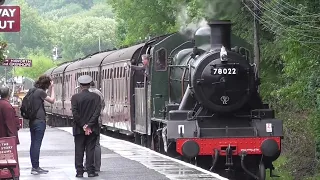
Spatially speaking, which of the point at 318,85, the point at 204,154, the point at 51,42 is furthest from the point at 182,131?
the point at 51,42

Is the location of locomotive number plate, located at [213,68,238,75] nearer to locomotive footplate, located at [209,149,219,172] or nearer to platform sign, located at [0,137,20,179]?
locomotive footplate, located at [209,149,219,172]

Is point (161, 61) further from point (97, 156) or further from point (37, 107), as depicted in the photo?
point (37, 107)

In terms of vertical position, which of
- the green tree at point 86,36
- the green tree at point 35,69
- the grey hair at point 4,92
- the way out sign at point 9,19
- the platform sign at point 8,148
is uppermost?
the green tree at point 86,36

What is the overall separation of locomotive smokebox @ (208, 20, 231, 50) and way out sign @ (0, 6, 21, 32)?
5337 millimetres

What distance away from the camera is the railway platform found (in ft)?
47.1

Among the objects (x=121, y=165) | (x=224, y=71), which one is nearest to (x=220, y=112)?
(x=224, y=71)

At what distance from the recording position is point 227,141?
16.2 metres

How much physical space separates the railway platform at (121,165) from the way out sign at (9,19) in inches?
139

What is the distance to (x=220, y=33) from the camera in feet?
54.4

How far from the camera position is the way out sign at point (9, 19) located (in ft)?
37.9

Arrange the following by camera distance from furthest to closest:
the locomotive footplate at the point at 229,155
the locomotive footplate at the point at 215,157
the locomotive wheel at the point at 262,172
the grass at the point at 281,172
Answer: the grass at the point at 281,172 → the locomotive wheel at the point at 262,172 → the locomotive footplate at the point at 229,155 → the locomotive footplate at the point at 215,157

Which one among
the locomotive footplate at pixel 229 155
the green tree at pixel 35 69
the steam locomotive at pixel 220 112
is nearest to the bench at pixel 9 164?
the steam locomotive at pixel 220 112

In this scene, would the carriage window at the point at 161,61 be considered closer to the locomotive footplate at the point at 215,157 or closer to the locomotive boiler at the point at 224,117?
the locomotive boiler at the point at 224,117

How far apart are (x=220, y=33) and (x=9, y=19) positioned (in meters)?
5.91
